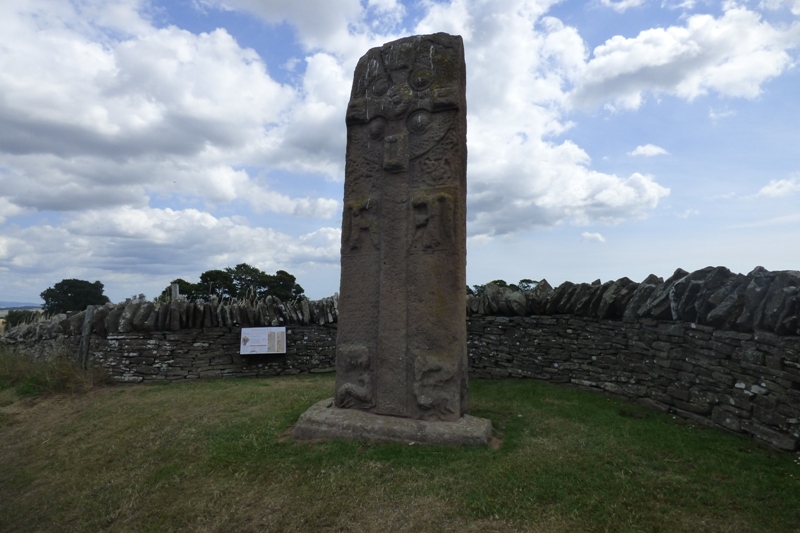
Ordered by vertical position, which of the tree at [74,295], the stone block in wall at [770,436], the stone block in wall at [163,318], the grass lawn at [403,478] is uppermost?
the tree at [74,295]

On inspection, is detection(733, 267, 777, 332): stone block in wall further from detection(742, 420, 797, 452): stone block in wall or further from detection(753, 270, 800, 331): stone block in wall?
detection(742, 420, 797, 452): stone block in wall

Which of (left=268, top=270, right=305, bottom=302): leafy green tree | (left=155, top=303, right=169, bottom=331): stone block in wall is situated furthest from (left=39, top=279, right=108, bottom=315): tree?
(left=155, top=303, right=169, bottom=331): stone block in wall

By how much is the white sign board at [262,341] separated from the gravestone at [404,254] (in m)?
4.61

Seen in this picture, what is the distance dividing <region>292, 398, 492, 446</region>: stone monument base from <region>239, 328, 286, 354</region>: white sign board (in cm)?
499

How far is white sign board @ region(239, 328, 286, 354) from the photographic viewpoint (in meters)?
10.0

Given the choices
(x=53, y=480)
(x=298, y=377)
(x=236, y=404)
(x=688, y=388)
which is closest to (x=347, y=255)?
(x=236, y=404)

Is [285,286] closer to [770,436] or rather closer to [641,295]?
[641,295]

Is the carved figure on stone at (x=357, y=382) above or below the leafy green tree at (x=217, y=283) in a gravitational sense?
below

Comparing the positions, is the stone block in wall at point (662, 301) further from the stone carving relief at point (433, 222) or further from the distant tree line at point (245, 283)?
the distant tree line at point (245, 283)

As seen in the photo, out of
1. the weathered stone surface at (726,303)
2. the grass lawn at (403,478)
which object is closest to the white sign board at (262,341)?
the grass lawn at (403,478)

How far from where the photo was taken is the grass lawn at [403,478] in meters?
3.48

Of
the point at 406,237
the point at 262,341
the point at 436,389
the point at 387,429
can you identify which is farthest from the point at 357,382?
the point at 262,341

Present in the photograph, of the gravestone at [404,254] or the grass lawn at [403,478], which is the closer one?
the grass lawn at [403,478]

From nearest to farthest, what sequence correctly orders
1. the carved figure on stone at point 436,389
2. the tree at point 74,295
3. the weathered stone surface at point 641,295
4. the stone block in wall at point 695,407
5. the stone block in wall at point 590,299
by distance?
the carved figure on stone at point 436,389, the stone block in wall at point 695,407, the weathered stone surface at point 641,295, the stone block in wall at point 590,299, the tree at point 74,295
